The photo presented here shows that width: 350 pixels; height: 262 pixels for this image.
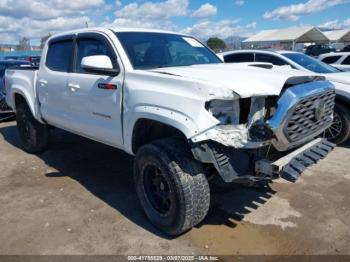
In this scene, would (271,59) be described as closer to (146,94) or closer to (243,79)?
(243,79)

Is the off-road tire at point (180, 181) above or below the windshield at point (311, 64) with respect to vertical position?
below

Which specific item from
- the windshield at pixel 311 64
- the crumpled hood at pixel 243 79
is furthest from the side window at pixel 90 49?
the windshield at pixel 311 64

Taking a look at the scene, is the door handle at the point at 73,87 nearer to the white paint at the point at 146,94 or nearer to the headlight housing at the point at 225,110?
the white paint at the point at 146,94

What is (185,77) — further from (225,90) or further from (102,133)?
(102,133)

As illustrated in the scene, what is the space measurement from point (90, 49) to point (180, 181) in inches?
92.1

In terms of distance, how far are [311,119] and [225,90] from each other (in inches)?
44.7

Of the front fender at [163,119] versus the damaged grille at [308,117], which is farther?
the damaged grille at [308,117]

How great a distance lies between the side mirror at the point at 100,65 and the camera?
3.85 m

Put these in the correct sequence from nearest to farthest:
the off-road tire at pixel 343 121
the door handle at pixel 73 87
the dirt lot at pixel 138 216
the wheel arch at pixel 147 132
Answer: the dirt lot at pixel 138 216
the wheel arch at pixel 147 132
the door handle at pixel 73 87
the off-road tire at pixel 343 121

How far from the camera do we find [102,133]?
4.33 m

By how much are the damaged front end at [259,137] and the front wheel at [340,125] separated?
2984mm

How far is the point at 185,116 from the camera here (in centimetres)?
313

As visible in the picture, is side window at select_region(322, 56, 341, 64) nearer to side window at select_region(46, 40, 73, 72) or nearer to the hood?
the hood

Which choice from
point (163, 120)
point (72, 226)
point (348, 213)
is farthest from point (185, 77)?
point (348, 213)
